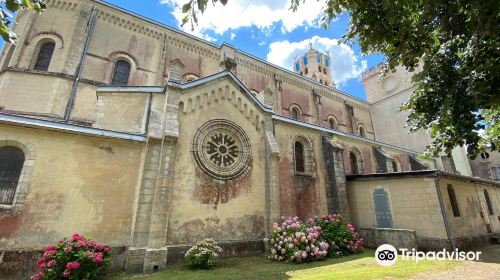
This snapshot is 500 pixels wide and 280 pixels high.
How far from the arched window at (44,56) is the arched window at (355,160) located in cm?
2086

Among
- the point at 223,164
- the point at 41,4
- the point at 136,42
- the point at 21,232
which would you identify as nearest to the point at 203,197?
the point at 223,164

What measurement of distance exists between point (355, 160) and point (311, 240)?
9.86 m

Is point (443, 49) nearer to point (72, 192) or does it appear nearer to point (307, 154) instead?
point (307, 154)

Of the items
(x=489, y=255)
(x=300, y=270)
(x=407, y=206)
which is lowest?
(x=300, y=270)

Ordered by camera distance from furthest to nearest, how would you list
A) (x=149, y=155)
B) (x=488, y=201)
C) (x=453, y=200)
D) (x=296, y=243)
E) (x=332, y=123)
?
1. (x=332, y=123)
2. (x=488, y=201)
3. (x=453, y=200)
4. (x=296, y=243)
5. (x=149, y=155)

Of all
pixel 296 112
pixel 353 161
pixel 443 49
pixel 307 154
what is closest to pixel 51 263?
pixel 443 49

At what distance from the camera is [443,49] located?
649 cm

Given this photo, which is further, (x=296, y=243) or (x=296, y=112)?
(x=296, y=112)

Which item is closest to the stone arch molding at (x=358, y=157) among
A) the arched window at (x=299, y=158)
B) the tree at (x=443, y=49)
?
the arched window at (x=299, y=158)

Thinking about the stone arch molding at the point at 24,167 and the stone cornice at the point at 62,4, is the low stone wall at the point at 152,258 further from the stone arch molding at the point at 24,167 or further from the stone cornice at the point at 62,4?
the stone cornice at the point at 62,4

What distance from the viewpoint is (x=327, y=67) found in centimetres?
5703

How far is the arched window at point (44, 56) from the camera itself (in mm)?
15530

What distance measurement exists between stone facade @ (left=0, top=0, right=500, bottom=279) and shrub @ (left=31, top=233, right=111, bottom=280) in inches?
40.4

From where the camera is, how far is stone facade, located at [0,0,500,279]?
8625 mm
